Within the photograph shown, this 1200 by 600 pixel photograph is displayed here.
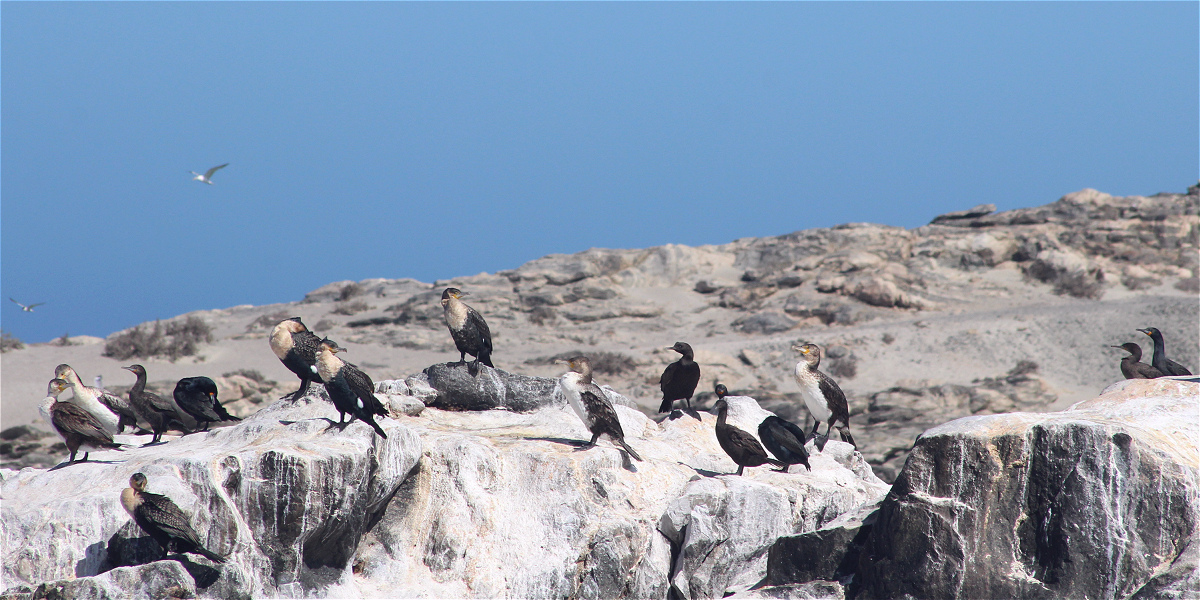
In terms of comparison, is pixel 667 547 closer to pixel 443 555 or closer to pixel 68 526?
pixel 443 555

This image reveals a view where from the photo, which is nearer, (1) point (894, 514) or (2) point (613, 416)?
(1) point (894, 514)

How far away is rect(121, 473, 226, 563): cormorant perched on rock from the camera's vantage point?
7348 millimetres

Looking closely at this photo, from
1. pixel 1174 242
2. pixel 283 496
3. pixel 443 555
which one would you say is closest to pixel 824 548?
pixel 443 555

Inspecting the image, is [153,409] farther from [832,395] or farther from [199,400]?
[832,395]

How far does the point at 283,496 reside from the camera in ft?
26.6

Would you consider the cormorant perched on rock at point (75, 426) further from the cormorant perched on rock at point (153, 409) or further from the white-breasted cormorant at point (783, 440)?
the white-breasted cormorant at point (783, 440)

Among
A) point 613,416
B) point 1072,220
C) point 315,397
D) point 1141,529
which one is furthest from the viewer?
point 1072,220

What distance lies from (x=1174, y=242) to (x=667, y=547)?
40.2 m

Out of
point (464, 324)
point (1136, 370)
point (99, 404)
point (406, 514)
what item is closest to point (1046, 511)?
point (406, 514)

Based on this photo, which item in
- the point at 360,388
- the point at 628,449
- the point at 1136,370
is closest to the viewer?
the point at 360,388

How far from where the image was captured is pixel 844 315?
1383 inches

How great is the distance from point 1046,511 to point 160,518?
24.8ft

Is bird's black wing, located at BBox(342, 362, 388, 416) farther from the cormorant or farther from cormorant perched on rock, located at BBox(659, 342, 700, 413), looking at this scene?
cormorant perched on rock, located at BBox(659, 342, 700, 413)

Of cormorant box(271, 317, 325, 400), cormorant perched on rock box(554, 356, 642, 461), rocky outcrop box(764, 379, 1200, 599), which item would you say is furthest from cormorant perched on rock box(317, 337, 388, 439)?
rocky outcrop box(764, 379, 1200, 599)
